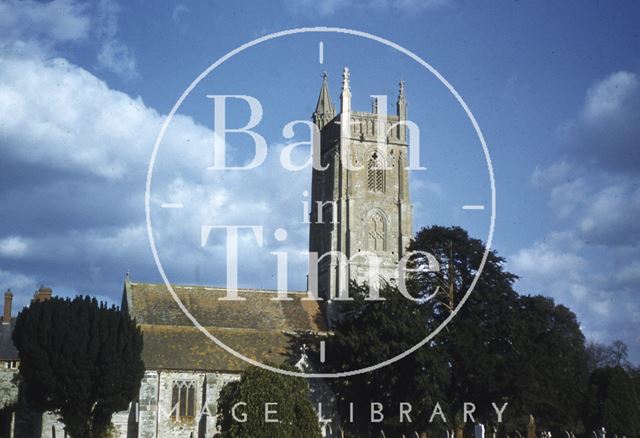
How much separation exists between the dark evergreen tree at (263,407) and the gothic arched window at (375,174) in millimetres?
26212

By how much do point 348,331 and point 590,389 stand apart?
14.0 metres

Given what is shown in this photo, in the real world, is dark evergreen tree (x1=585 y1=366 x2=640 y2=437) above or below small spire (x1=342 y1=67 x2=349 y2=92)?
below

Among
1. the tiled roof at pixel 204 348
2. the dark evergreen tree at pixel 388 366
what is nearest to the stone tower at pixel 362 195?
the tiled roof at pixel 204 348

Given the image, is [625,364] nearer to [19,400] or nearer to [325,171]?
[325,171]

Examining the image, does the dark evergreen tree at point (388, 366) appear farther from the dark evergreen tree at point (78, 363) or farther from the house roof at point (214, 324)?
the dark evergreen tree at point (78, 363)

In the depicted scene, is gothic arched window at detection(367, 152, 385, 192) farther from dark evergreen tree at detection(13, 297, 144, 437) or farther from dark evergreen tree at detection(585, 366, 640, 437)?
dark evergreen tree at detection(13, 297, 144, 437)

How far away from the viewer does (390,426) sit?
33.0m

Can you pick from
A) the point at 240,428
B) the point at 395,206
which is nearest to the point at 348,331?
the point at 240,428

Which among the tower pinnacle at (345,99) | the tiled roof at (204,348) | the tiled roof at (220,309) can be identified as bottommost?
the tiled roof at (204,348)

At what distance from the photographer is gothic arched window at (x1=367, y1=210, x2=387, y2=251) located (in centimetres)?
5097

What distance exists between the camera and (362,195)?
5222 cm

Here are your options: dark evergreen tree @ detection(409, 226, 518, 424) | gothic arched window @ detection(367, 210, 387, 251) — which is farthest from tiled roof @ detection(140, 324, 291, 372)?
gothic arched window @ detection(367, 210, 387, 251)

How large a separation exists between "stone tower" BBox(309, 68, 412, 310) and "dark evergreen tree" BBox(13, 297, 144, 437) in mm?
17365

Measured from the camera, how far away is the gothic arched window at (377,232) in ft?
167
